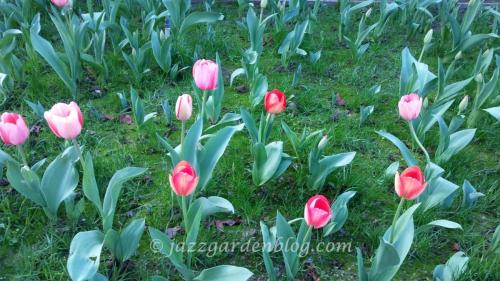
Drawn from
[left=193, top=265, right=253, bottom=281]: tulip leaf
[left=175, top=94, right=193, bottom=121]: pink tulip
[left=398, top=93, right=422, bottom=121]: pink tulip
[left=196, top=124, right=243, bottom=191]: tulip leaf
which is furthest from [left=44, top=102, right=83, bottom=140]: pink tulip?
[left=398, top=93, right=422, bottom=121]: pink tulip

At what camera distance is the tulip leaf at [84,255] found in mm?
1427

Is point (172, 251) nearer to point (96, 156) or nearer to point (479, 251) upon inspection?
point (96, 156)

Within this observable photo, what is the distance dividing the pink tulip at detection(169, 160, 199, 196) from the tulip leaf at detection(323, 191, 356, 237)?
0.71 metres

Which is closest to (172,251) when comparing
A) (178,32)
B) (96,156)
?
(96,156)

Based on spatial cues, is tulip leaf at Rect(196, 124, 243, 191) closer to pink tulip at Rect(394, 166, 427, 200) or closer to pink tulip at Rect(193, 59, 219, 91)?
pink tulip at Rect(193, 59, 219, 91)

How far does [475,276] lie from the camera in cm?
178

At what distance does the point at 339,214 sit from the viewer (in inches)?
73.3

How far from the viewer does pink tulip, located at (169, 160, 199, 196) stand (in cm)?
132

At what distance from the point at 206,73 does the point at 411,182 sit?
32.6 inches

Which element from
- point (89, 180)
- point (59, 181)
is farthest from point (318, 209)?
point (59, 181)

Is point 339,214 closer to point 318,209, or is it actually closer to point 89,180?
point 318,209

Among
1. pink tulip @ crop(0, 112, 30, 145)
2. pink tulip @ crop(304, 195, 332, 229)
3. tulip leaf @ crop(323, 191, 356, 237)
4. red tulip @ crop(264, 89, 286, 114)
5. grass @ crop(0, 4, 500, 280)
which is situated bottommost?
grass @ crop(0, 4, 500, 280)

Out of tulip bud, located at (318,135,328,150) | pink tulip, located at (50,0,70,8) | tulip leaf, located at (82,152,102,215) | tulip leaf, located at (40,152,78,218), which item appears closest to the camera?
tulip leaf, located at (82,152,102,215)

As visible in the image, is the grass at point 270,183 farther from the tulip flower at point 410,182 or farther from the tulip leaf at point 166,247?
the tulip flower at point 410,182
